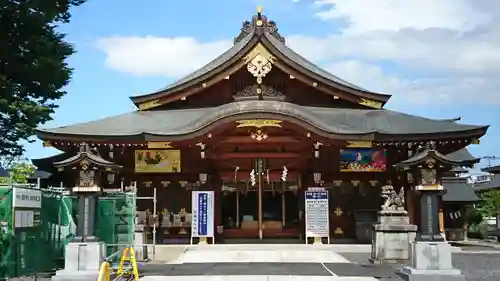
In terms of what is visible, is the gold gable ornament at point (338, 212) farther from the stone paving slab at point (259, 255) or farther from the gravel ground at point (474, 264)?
the gravel ground at point (474, 264)

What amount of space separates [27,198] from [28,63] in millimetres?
16241

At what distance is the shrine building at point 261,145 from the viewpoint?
20891 mm

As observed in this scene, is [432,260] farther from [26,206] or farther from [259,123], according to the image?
[26,206]

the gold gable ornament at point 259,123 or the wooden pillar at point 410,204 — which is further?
the wooden pillar at point 410,204

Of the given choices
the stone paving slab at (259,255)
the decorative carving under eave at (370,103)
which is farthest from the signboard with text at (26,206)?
the decorative carving under eave at (370,103)

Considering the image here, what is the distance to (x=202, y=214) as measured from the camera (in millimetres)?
22391

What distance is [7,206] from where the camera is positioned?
12.2m

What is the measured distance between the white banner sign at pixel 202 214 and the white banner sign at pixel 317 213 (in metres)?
3.91

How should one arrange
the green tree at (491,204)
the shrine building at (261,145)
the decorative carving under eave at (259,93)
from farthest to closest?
the green tree at (491,204), the decorative carving under eave at (259,93), the shrine building at (261,145)

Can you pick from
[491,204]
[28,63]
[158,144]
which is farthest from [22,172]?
[491,204]

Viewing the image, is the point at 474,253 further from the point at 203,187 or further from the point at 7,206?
the point at 7,206

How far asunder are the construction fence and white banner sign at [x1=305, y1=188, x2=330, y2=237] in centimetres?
826

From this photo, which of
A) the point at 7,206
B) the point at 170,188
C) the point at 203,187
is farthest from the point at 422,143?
the point at 7,206

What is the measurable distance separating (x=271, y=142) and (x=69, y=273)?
11.1 m
